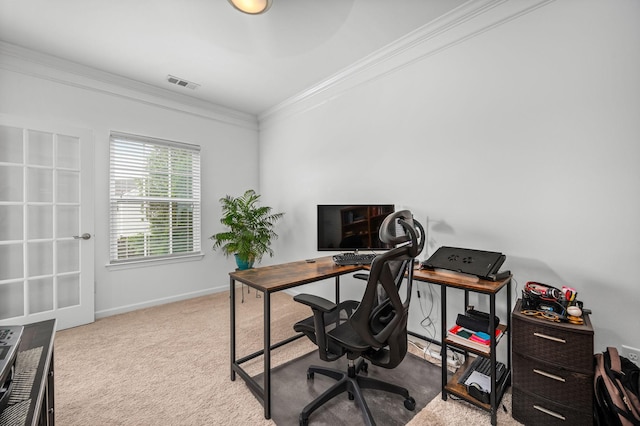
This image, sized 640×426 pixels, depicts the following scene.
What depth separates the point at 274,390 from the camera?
1.90 m

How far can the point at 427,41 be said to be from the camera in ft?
8.05

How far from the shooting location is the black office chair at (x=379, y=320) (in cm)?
137

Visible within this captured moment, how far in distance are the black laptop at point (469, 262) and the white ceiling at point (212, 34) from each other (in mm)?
1908

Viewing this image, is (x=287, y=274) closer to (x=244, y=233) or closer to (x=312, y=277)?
(x=312, y=277)

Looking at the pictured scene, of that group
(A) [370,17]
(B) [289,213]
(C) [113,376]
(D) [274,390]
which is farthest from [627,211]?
(C) [113,376]

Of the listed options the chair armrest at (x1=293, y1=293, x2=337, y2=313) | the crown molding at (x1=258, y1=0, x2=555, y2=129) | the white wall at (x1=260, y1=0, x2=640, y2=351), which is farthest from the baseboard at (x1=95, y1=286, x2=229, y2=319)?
the crown molding at (x1=258, y1=0, x2=555, y2=129)

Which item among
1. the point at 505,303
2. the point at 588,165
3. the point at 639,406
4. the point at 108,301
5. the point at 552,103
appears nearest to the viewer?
the point at 639,406

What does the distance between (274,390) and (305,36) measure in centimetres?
286

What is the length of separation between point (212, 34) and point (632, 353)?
3.73 meters

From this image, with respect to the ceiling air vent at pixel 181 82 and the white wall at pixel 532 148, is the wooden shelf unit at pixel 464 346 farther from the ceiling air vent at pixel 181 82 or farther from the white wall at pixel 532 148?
the ceiling air vent at pixel 181 82

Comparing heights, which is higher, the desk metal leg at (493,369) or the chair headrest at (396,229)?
the chair headrest at (396,229)

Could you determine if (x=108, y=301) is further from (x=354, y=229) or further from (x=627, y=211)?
(x=627, y=211)

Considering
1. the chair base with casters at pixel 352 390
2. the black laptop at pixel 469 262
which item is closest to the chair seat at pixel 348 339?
the chair base with casters at pixel 352 390

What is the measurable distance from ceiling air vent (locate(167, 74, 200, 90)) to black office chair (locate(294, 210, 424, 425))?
3083 millimetres
